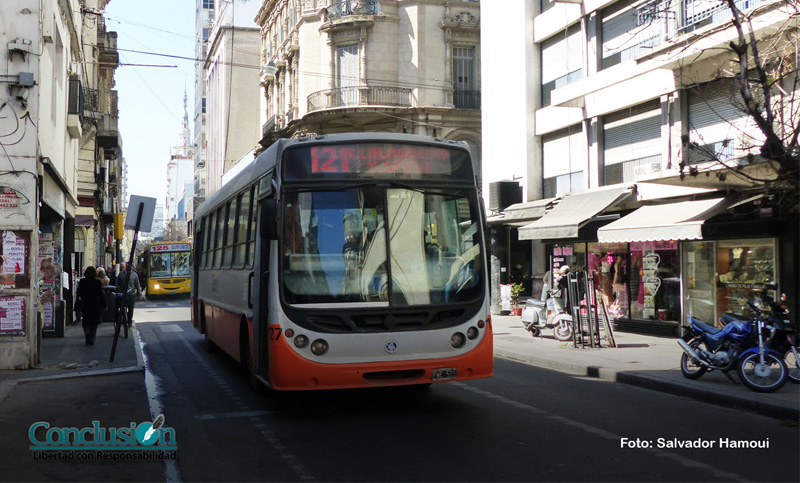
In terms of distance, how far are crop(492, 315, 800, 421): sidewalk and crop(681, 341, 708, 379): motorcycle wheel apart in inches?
3.8

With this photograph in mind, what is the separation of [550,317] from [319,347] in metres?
10.5

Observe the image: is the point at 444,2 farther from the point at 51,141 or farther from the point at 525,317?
the point at 51,141

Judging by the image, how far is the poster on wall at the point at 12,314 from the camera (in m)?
12.1

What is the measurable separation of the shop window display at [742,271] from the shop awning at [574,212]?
2.74m

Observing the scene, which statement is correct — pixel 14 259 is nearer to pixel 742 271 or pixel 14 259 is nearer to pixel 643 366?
pixel 643 366

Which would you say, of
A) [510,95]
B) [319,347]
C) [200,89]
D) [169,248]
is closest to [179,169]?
[200,89]

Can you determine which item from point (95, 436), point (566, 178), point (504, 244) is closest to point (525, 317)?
point (566, 178)

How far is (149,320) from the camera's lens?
25547mm

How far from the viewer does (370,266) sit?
26.9 ft

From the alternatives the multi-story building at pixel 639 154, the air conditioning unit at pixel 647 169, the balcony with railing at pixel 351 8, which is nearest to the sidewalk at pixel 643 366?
the multi-story building at pixel 639 154

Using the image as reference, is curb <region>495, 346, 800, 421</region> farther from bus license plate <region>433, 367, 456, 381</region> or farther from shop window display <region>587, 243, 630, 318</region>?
shop window display <region>587, 243, 630, 318</region>

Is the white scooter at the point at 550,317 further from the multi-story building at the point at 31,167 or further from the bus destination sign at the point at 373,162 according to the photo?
the multi-story building at the point at 31,167

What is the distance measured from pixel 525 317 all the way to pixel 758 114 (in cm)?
950

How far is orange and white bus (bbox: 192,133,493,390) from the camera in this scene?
8070 millimetres
